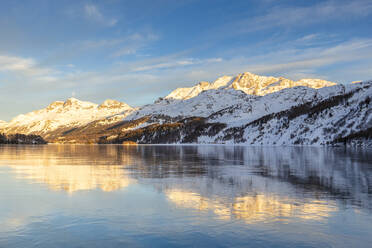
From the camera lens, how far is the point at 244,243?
13789 mm

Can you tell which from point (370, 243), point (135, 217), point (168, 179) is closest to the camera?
point (370, 243)

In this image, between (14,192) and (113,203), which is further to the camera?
(14,192)

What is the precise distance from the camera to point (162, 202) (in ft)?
71.8

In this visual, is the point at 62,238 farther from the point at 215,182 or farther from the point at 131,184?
the point at 215,182

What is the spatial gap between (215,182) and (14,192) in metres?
15.9

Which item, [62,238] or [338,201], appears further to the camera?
[338,201]

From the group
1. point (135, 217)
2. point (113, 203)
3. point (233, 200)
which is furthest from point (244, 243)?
point (113, 203)

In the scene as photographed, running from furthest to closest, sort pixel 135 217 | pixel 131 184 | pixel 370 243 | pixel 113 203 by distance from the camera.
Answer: pixel 131 184, pixel 113 203, pixel 135 217, pixel 370 243

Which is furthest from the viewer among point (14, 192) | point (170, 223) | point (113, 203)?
point (14, 192)

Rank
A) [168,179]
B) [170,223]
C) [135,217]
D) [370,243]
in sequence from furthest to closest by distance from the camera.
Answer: [168,179] → [135,217] → [170,223] → [370,243]

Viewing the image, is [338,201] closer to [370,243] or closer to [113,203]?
[370,243]

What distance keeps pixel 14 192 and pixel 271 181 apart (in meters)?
20.8

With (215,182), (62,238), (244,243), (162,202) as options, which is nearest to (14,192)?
(162,202)

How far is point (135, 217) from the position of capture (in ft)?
59.1
